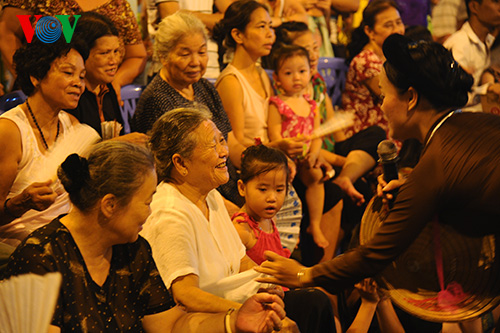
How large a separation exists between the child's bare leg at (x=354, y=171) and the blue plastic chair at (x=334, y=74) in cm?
70

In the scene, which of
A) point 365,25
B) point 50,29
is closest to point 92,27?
point 50,29

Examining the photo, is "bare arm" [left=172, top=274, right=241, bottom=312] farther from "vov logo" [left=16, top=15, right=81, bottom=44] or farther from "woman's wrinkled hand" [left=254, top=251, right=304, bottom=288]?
"vov logo" [left=16, top=15, right=81, bottom=44]

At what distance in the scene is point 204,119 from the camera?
111 inches

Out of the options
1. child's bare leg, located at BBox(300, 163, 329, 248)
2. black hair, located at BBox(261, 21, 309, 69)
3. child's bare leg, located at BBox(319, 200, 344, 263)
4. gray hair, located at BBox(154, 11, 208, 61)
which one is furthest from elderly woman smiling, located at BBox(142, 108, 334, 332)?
A: black hair, located at BBox(261, 21, 309, 69)

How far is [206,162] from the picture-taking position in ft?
9.00

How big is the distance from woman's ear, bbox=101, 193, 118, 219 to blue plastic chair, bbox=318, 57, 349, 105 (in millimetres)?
3194

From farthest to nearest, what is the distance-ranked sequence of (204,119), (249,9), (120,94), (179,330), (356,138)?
(356,138), (249,9), (120,94), (204,119), (179,330)

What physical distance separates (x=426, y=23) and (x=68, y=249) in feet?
16.6

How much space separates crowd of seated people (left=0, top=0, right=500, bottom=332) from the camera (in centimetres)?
217

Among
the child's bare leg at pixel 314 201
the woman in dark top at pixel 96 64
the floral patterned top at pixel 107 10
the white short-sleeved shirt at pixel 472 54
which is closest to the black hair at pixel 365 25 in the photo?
the white short-sleeved shirt at pixel 472 54

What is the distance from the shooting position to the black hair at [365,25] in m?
5.17

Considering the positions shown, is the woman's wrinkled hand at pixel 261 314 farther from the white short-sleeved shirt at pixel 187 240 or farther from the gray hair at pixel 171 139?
the gray hair at pixel 171 139

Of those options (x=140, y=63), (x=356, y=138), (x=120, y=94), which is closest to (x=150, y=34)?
(x=140, y=63)

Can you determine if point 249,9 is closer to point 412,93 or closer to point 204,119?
point 204,119
